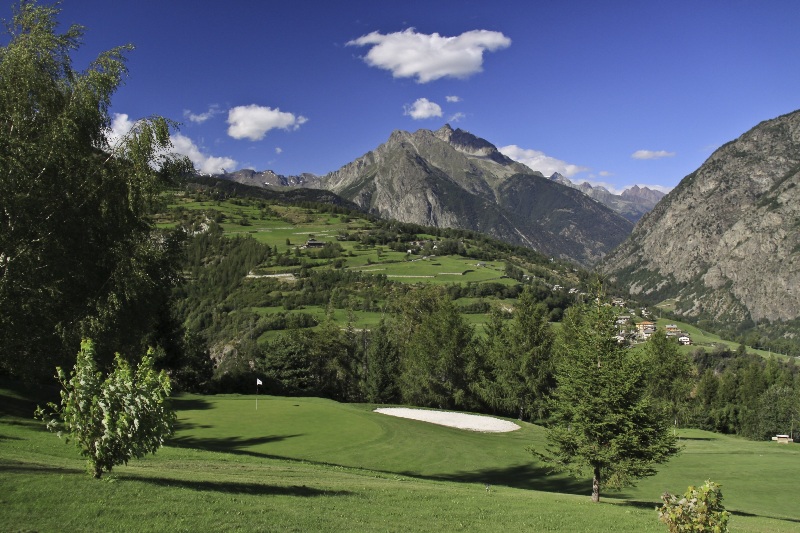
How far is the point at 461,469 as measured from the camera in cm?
3066

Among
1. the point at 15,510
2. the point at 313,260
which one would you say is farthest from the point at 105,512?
the point at 313,260

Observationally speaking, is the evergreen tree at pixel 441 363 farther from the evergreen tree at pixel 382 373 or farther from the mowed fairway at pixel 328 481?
the mowed fairway at pixel 328 481

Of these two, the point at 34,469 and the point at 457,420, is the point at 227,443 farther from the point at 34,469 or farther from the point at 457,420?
the point at 457,420

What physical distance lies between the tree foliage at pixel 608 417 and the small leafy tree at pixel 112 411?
659 inches

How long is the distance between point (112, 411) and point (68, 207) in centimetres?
1353

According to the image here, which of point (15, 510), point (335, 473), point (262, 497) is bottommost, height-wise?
point (335, 473)

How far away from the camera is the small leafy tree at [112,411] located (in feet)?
41.5

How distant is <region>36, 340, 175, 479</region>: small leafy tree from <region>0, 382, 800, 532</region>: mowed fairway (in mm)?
1164

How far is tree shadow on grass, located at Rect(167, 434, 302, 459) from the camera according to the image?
26587 mm

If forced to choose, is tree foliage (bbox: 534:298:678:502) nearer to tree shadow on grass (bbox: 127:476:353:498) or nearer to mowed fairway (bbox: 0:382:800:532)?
mowed fairway (bbox: 0:382:800:532)

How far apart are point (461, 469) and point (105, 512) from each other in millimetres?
22283

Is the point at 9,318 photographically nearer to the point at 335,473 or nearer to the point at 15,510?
the point at 15,510

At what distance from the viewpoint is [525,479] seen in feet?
99.2

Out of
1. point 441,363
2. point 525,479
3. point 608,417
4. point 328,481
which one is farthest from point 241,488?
point 441,363
